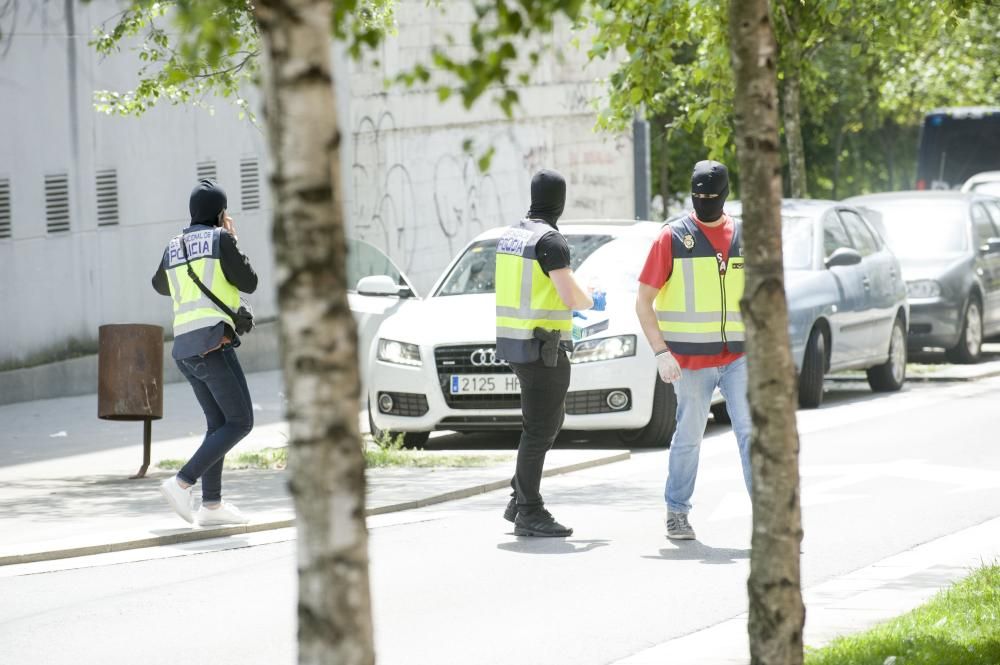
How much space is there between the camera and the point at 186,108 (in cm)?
1988

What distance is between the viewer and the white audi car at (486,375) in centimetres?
1274

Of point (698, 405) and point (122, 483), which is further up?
point (698, 405)

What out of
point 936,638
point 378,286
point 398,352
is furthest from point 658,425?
point 936,638

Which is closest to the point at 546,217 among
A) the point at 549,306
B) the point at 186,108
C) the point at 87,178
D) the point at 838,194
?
the point at 549,306

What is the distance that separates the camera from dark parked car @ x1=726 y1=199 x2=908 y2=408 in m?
15.2

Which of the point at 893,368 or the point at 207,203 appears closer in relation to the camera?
the point at 207,203

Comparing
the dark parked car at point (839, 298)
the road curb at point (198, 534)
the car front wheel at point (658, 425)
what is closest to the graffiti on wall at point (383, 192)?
the dark parked car at point (839, 298)

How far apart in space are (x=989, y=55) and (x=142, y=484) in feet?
87.5

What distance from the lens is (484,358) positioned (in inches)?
503

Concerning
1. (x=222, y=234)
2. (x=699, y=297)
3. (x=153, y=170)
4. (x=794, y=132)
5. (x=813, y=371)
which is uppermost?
(x=794, y=132)

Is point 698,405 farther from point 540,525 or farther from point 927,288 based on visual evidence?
point 927,288

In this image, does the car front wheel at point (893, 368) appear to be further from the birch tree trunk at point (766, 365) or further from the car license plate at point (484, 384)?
the birch tree trunk at point (766, 365)

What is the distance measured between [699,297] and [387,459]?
12.8 ft

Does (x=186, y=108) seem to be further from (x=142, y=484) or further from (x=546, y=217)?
(x=546, y=217)
